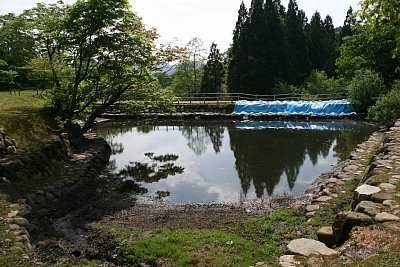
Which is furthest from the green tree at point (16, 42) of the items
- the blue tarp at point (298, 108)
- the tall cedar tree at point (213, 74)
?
the tall cedar tree at point (213, 74)

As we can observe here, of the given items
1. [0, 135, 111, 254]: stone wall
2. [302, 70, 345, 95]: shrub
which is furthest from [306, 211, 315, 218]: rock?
[302, 70, 345, 95]: shrub

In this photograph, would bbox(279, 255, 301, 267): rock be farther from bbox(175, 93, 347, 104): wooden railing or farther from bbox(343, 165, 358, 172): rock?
bbox(175, 93, 347, 104): wooden railing

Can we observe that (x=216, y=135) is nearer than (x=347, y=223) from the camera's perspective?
No

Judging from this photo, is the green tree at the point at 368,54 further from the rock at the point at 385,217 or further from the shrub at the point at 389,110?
the rock at the point at 385,217

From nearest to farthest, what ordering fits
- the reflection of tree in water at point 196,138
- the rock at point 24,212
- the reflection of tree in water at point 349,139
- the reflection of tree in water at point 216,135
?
the rock at point 24,212
the reflection of tree in water at point 349,139
the reflection of tree in water at point 196,138
the reflection of tree in water at point 216,135

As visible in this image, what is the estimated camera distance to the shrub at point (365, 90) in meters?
25.3

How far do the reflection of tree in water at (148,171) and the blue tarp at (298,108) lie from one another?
1462cm

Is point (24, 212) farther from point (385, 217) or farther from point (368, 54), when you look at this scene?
point (368, 54)

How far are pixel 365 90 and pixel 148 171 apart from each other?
60.7 ft

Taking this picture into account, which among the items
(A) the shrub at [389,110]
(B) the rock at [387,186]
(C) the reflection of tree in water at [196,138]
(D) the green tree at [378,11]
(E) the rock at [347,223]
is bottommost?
(C) the reflection of tree in water at [196,138]

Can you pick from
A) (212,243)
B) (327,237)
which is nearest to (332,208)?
(327,237)

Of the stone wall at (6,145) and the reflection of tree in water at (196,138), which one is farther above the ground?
the stone wall at (6,145)

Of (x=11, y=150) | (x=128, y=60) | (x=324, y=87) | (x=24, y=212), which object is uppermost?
(x=128, y=60)

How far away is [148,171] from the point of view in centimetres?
1375
